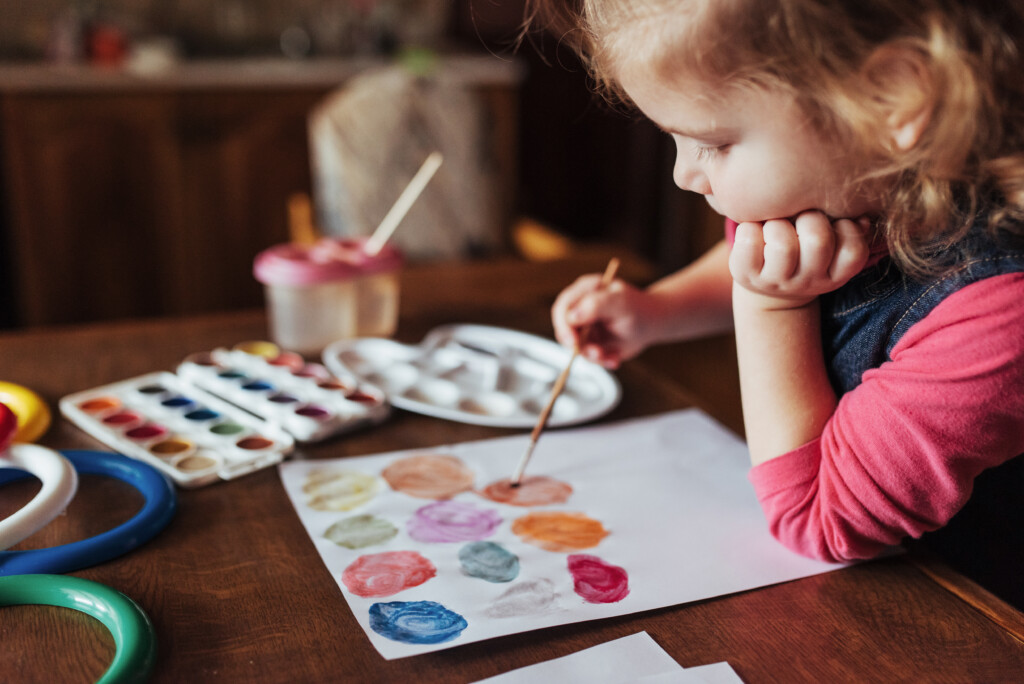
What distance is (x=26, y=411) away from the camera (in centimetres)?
68

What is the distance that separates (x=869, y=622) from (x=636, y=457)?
0.23 metres

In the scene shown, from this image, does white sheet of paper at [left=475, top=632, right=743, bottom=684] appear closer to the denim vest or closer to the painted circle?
the painted circle

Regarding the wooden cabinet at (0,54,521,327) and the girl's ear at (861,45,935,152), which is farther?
the wooden cabinet at (0,54,521,327)

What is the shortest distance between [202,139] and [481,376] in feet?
6.77

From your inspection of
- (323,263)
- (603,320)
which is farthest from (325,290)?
(603,320)

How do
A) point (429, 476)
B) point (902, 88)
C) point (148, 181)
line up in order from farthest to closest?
point (148, 181)
point (429, 476)
point (902, 88)

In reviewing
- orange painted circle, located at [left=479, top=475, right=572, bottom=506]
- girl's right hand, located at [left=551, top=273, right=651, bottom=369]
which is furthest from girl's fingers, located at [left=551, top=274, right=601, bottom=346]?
orange painted circle, located at [left=479, top=475, right=572, bottom=506]

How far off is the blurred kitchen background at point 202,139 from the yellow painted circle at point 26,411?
1.33m

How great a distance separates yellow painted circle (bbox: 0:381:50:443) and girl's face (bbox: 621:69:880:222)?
0.50m

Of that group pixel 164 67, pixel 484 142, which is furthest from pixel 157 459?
pixel 164 67

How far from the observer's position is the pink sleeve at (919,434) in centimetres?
49

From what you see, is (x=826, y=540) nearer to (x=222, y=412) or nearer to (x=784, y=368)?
(x=784, y=368)

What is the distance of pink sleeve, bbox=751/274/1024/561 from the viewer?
0.49 m

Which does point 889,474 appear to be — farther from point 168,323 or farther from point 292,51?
point 292,51
